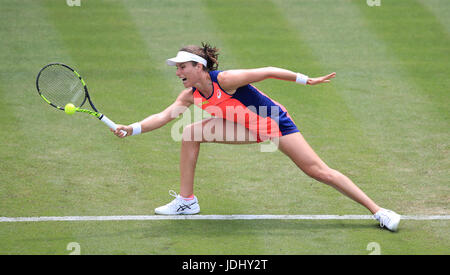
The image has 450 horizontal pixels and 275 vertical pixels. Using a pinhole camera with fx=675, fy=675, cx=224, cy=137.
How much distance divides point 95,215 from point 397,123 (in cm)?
467

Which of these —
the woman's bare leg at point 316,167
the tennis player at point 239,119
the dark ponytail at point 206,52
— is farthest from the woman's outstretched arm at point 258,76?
the woman's bare leg at point 316,167

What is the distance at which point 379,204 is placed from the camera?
7188 millimetres

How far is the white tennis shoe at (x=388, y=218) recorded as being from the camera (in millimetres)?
6457

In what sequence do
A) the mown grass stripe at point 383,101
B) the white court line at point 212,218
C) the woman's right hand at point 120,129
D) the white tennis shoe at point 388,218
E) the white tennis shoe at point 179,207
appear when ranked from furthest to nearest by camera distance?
1. the mown grass stripe at point 383,101
2. the white tennis shoe at point 179,207
3. the white court line at point 212,218
4. the woman's right hand at point 120,129
5. the white tennis shoe at point 388,218

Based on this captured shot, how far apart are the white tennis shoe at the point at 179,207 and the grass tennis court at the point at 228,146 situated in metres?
0.18

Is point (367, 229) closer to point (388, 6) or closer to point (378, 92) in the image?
point (378, 92)

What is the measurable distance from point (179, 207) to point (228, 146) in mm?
2207

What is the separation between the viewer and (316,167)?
6566 millimetres

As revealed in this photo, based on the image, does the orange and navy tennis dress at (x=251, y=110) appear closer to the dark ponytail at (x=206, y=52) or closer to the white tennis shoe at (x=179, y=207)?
the dark ponytail at (x=206, y=52)

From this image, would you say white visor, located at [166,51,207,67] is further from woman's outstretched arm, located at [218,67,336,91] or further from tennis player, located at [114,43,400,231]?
woman's outstretched arm, located at [218,67,336,91]

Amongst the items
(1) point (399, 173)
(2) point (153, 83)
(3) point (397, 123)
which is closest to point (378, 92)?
(3) point (397, 123)

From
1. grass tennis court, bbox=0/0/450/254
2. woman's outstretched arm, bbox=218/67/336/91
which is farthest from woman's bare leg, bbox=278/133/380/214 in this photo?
woman's outstretched arm, bbox=218/67/336/91

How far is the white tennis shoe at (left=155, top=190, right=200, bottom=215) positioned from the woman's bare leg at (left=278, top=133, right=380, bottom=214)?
116 cm

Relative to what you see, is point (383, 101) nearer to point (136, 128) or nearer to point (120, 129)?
point (136, 128)
